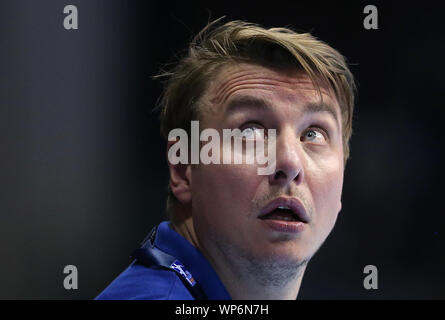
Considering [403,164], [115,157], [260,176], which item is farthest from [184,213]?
[403,164]

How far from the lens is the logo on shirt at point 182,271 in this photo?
3.88 ft

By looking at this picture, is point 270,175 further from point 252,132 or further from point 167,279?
point 167,279

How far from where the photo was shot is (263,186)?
46.5 inches

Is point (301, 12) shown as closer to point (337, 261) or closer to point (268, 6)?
point (268, 6)

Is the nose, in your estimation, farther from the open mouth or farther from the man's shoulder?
the man's shoulder

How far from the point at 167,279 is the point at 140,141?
0.62 m

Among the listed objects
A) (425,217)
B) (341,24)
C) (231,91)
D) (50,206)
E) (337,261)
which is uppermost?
(341,24)

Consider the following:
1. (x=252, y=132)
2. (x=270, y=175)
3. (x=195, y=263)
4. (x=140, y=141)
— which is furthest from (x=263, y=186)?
(x=140, y=141)

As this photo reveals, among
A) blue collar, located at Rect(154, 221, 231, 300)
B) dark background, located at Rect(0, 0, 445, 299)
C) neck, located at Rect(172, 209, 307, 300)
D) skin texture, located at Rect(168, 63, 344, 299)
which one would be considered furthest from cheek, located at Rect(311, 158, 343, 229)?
dark background, located at Rect(0, 0, 445, 299)

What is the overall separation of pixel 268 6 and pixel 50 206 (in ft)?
3.04

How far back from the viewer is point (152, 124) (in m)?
1.68

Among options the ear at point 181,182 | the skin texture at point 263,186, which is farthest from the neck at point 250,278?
the ear at point 181,182

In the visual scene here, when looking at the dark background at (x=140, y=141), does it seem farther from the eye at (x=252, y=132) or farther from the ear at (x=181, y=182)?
the eye at (x=252, y=132)

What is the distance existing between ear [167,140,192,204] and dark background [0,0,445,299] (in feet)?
1.03
